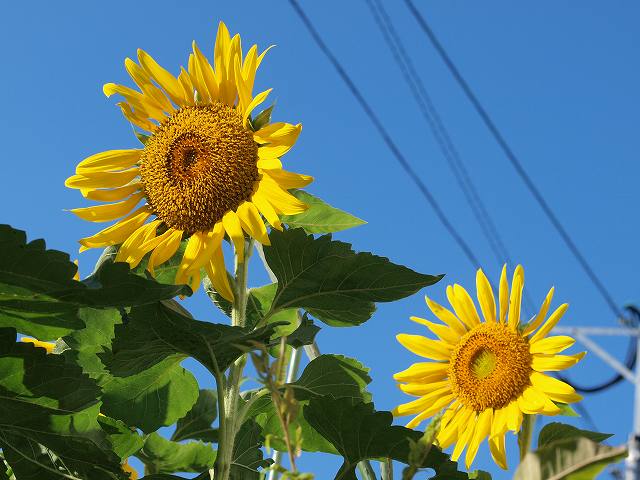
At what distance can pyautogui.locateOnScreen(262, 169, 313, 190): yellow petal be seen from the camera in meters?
1.00

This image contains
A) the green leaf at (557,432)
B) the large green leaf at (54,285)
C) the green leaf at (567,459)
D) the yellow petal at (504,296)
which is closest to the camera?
the green leaf at (567,459)

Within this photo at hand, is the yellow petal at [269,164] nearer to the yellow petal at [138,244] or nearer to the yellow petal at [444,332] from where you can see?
the yellow petal at [138,244]

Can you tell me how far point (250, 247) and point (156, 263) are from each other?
106 mm

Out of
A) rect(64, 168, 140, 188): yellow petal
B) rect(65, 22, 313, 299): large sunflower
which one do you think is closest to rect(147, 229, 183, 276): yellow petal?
rect(65, 22, 313, 299): large sunflower

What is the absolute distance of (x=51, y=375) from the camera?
0.77 m

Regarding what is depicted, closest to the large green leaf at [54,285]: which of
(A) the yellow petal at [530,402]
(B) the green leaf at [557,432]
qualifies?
(B) the green leaf at [557,432]

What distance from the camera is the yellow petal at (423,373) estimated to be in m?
1.44

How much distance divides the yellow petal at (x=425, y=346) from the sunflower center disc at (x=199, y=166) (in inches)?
19.8

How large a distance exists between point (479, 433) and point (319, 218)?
0.47 meters

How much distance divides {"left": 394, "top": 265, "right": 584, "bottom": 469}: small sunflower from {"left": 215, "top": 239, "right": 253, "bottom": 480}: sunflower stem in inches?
17.4

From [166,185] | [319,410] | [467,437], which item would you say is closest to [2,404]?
[319,410]

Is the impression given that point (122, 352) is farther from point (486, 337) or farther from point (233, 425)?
point (486, 337)

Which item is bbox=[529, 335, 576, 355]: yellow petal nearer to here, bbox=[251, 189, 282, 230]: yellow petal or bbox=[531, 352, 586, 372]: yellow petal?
bbox=[531, 352, 586, 372]: yellow petal

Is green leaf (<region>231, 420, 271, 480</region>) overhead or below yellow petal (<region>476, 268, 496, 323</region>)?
below
